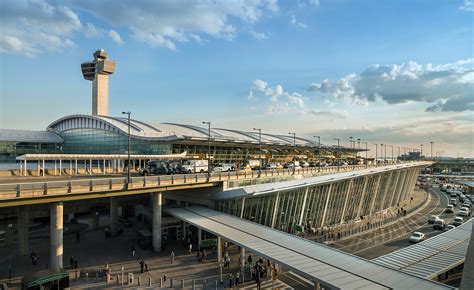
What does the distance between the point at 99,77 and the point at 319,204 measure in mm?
94081

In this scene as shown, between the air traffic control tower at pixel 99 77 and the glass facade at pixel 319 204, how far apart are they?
8359 centimetres

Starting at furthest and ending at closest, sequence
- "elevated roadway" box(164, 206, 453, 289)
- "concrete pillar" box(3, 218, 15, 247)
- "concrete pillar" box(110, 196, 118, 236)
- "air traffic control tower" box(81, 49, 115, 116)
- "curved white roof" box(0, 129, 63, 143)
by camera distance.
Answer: "air traffic control tower" box(81, 49, 115, 116) → "curved white roof" box(0, 129, 63, 143) → "concrete pillar" box(110, 196, 118, 236) → "concrete pillar" box(3, 218, 15, 247) → "elevated roadway" box(164, 206, 453, 289)

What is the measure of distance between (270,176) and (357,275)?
26569 mm

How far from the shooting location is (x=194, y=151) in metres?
77.9

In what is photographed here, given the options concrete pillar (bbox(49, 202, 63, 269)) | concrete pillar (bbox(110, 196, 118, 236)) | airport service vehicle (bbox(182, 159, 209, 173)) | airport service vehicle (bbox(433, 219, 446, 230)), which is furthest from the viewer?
airport service vehicle (bbox(433, 219, 446, 230))

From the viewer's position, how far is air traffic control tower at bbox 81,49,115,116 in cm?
11150

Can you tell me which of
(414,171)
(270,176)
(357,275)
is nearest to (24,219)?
(270,176)

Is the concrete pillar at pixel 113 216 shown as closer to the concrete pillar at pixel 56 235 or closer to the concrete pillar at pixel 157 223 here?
the concrete pillar at pixel 157 223

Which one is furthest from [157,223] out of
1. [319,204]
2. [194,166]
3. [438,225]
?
[438,225]

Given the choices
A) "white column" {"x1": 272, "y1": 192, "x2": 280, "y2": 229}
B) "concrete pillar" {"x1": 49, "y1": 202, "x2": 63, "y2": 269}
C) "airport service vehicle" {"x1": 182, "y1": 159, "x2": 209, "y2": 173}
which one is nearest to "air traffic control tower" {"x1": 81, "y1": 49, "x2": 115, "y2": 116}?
"airport service vehicle" {"x1": 182, "y1": 159, "x2": 209, "y2": 173}

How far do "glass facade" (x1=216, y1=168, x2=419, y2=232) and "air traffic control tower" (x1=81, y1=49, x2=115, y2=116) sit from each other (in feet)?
274

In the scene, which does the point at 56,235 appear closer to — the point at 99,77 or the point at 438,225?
the point at 438,225

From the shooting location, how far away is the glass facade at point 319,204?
4159 cm

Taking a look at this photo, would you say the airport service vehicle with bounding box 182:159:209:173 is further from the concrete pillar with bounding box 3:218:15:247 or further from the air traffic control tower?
the air traffic control tower
